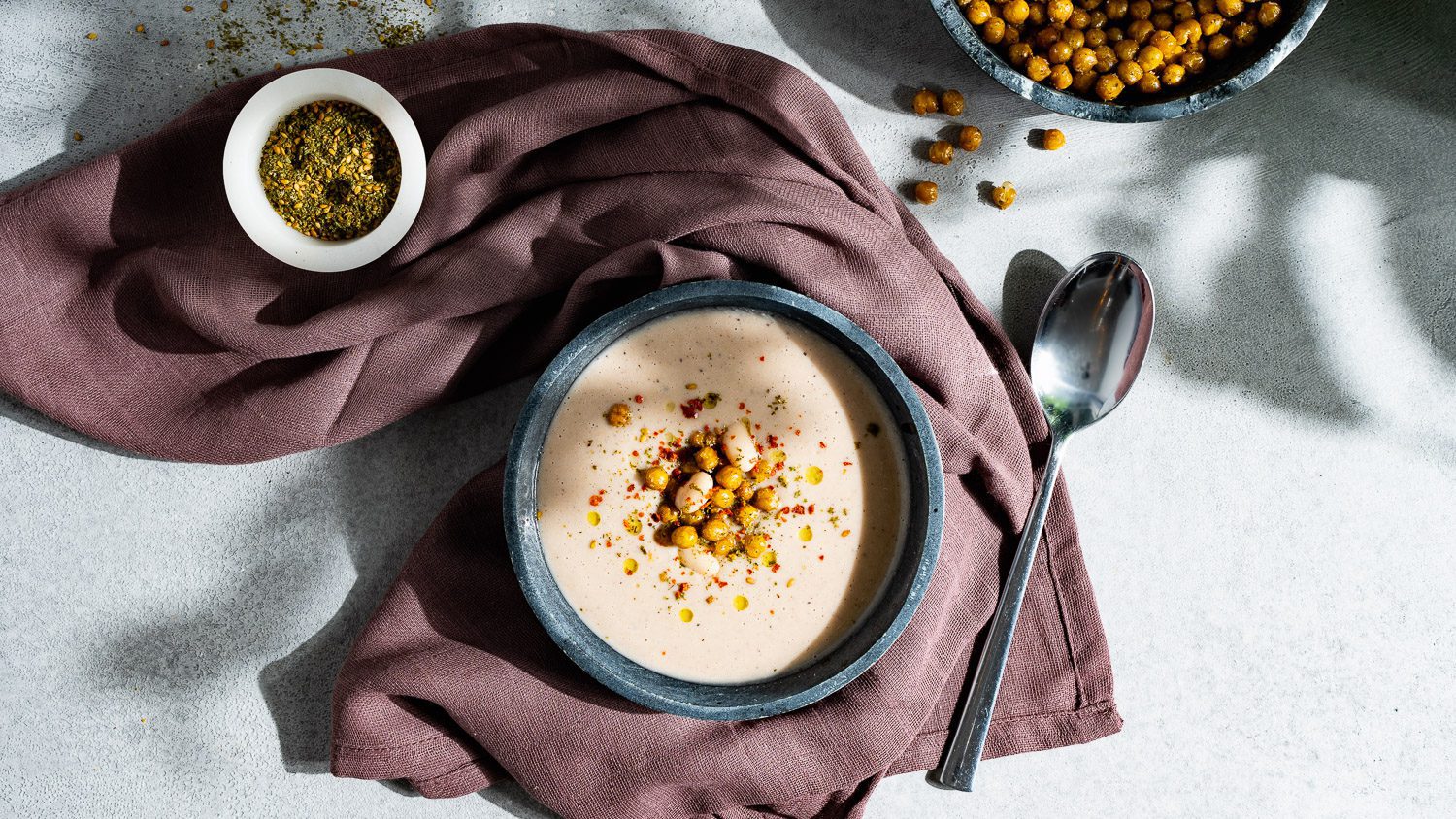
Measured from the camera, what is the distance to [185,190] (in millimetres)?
1662

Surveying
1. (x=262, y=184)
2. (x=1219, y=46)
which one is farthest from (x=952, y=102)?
(x=262, y=184)

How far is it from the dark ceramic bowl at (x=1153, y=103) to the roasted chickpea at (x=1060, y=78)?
21 mm

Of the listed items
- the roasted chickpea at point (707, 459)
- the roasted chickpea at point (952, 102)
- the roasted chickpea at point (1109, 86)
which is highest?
the roasted chickpea at point (1109, 86)

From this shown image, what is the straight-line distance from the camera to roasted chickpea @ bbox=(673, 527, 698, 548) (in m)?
1.49

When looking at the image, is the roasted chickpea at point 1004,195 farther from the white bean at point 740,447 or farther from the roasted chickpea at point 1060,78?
the white bean at point 740,447

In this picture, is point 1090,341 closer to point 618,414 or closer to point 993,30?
point 993,30

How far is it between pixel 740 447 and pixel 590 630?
380 mm

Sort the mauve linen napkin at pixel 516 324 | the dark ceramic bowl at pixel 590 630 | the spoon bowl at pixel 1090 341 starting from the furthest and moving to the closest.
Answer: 1. the spoon bowl at pixel 1090 341
2. the mauve linen napkin at pixel 516 324
3. the dark ceramic bowl at pixel 590 630

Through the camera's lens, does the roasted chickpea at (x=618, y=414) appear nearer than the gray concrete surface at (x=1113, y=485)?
Yes

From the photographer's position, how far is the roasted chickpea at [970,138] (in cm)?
173

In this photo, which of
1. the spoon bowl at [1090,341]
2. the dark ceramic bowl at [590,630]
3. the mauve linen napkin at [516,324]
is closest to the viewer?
the dark ceramic bowl at [590,630]

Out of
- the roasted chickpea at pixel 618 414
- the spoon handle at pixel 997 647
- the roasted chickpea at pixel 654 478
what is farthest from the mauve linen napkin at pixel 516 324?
the roasted chickpea at pixel 654 478

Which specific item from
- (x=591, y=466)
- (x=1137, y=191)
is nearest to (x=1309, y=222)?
(x=1137, y=191)

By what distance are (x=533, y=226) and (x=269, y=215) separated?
427mm
